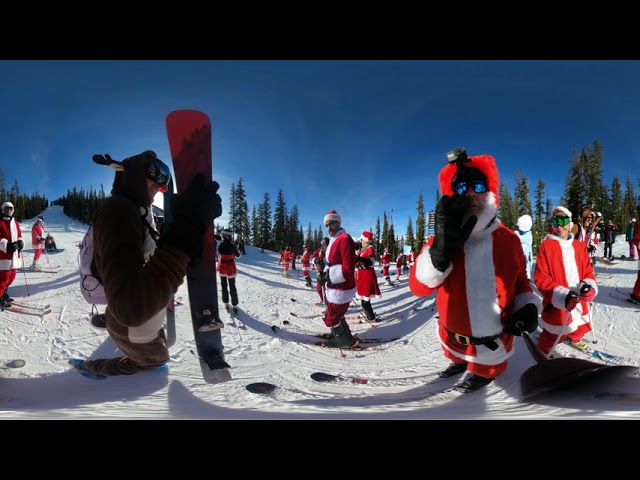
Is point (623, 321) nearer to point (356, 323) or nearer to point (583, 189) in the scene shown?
point (583, 189)

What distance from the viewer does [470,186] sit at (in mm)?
752

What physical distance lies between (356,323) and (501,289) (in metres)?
0.76

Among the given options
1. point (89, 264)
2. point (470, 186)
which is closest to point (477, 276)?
point (470, 186)

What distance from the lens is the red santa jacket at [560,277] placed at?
3.26ft

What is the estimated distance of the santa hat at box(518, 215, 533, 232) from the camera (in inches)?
36.3

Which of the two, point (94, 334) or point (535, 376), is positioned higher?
point (94, 334)

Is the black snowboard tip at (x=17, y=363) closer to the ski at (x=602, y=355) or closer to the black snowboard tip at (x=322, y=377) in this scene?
the black snowboard tip at (x=322, y=377)

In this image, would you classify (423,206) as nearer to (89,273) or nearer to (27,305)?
(89,273)

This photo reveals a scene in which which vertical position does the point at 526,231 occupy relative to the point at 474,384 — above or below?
above

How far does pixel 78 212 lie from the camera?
784 millimetres

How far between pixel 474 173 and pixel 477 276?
1.14 feet

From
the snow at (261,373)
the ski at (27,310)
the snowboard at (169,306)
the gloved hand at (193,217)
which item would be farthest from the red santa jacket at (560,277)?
the ski at (27,310)

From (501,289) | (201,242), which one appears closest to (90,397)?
(201,242)

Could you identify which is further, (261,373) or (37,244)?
(37,244)
